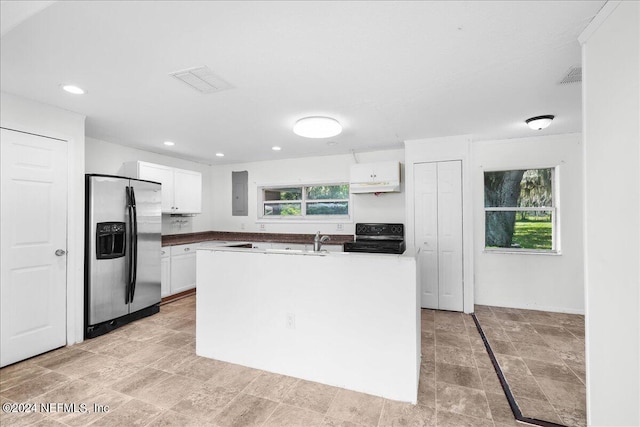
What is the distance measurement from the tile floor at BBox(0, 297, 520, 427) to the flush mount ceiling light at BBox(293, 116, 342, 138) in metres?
2.34

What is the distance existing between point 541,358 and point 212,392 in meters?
2.90

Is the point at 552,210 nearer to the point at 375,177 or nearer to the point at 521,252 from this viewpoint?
the point at 521,252

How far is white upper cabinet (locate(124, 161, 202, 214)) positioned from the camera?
14.1ft

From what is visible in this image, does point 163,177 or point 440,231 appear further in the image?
point 163,177

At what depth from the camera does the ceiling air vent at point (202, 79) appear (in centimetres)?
215

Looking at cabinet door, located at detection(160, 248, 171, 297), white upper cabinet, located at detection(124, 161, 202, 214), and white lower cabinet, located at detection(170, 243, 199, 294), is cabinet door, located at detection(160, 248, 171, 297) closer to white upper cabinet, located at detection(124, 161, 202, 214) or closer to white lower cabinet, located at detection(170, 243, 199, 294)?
white lower cabinet, located at detection(170, 243, 199, 294)

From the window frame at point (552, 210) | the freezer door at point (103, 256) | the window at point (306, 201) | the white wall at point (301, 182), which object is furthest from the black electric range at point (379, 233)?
the freezer door at point (103, 256)

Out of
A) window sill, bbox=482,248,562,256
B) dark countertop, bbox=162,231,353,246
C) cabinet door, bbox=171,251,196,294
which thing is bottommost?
cabinet door, bbox=171,251,196,294

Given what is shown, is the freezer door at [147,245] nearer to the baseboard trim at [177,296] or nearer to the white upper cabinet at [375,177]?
the baseboard trim at [177,296]

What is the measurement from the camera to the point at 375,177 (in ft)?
14.4

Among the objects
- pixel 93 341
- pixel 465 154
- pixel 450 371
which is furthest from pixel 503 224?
pixel 93 341

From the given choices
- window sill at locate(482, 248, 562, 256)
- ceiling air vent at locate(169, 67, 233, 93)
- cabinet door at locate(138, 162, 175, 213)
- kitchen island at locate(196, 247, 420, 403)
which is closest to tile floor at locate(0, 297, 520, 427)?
kitchen island at locate(196, 247, 420, 403)

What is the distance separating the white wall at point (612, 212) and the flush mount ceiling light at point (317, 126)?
1971 mm

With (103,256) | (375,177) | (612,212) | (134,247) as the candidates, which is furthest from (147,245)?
(612,212)
